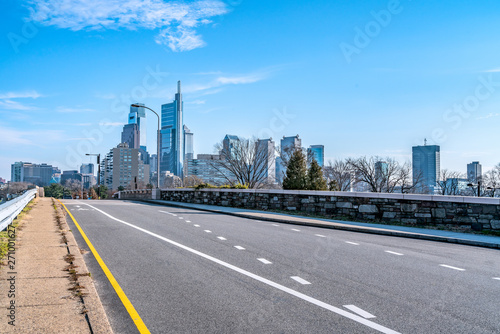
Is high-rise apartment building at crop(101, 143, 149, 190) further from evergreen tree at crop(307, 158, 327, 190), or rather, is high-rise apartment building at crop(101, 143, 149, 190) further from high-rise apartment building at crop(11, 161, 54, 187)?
evergreen tree at crop(307, 158, 327, 190)

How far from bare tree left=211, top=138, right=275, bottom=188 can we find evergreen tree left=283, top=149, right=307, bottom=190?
6733 millimetres

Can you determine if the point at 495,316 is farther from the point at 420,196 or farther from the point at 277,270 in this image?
the point at 420,196

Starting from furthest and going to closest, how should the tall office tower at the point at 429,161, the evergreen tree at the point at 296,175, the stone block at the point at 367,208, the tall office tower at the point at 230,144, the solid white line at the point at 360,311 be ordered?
1. the tall office tower at the point at 429,161
2. the tall office tower at the point at 230,144
3. the evergreen tree at the point at 296,175
4. the stone block at the point at 367,208
5. the solid white line at the point at 360,311

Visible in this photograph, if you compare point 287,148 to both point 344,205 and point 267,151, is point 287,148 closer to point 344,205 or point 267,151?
point 267,151

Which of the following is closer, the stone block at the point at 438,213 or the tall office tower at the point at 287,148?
the stone block at the point at 438,213

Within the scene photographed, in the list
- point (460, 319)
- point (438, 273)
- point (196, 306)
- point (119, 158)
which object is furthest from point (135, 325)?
point (119, 158)

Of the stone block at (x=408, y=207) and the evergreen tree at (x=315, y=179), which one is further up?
the evergreen tree at (x=315, y=179)

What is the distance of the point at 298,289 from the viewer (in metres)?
5.89

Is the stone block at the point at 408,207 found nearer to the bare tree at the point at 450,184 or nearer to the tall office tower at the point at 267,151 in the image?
the tall office tower at the point at 267,151

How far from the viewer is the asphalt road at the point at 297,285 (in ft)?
14.9

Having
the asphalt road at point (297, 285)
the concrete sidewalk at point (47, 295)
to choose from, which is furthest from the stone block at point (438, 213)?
the concrete sidewalk at point (47, 295)

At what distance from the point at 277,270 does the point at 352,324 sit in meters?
2.76

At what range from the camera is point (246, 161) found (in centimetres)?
4594

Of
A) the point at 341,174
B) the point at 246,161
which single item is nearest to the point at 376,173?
the point at 341,174
